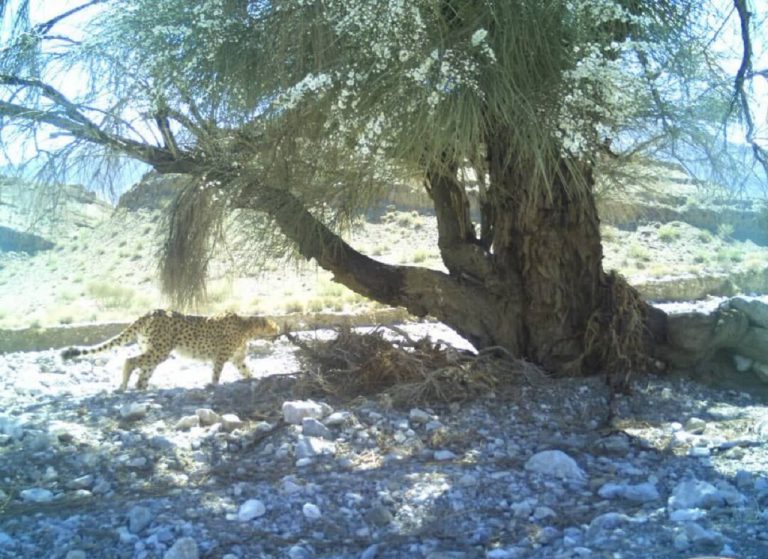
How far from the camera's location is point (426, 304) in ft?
24.9

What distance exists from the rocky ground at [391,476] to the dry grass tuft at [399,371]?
5.5 inches

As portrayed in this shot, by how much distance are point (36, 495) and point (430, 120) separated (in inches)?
130

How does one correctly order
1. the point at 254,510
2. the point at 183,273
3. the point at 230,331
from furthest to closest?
1. the point at 230,331
2. the point at 183,273
3. the point at 254,510

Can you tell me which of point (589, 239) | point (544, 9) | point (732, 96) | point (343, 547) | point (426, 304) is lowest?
point (343, 547)

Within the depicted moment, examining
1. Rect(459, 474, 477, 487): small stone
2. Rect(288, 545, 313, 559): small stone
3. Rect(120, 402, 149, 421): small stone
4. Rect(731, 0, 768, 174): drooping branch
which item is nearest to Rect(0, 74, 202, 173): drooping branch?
Rect(120, 402, 149, 421): small stone

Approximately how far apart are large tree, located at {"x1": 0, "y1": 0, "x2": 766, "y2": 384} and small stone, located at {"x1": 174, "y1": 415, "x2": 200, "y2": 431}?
206 cm

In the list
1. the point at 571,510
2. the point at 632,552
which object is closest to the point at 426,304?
the point at 571,510

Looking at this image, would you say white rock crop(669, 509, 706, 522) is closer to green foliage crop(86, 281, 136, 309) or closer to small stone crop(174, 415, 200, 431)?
small stone crop(174, 415, 200, 431)

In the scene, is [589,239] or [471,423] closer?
[471,423]

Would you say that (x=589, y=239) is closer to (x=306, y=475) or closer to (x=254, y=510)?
(x=306, y=475)

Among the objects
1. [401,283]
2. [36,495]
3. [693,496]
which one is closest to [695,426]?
[693,496]

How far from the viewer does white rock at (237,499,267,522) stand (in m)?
4.02

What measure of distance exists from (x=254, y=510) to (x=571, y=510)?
1.71 m

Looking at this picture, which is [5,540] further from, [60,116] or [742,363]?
[742,363]
